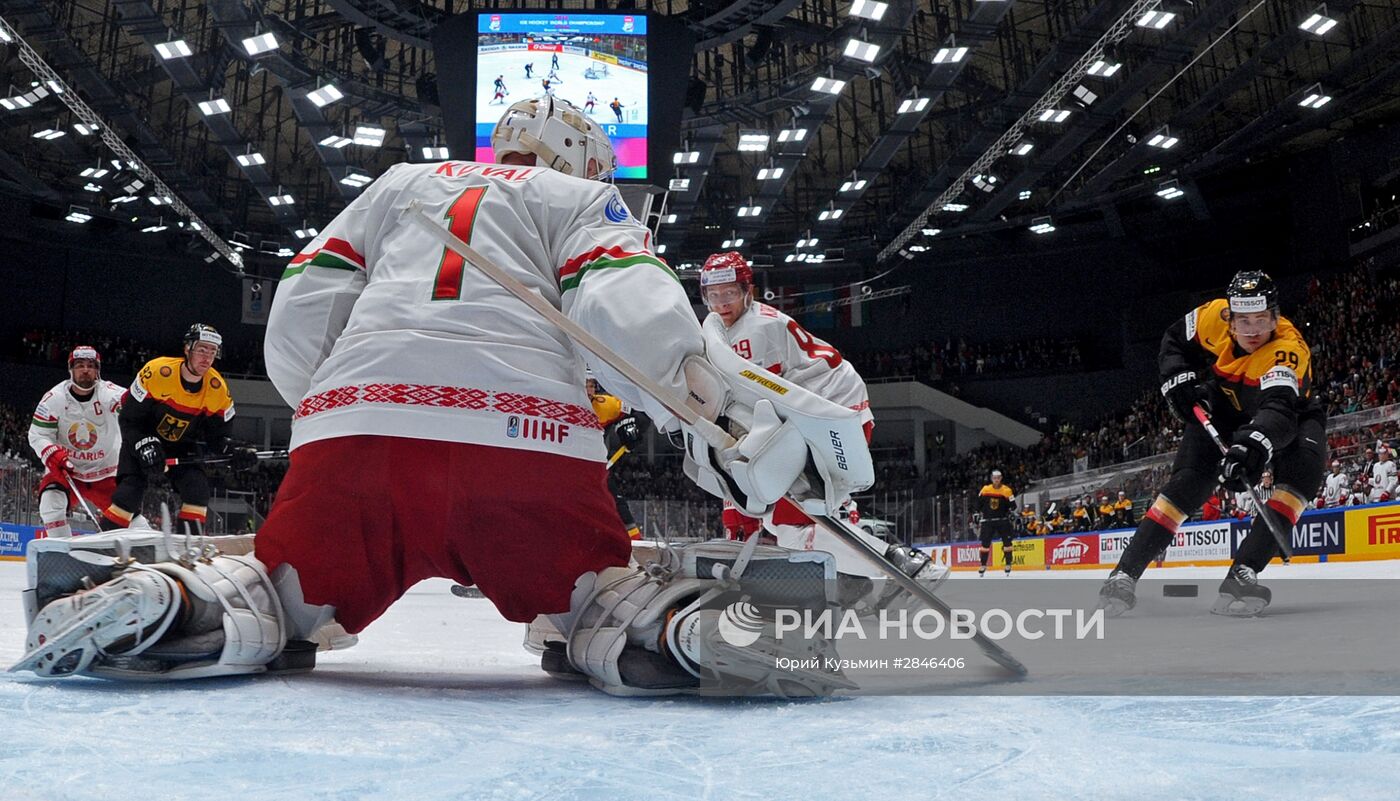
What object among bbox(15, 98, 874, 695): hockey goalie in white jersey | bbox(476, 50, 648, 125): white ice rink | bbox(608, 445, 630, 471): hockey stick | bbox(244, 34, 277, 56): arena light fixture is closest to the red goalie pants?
bbox(15, 98, 874, 695): hockey goalie in white jersey

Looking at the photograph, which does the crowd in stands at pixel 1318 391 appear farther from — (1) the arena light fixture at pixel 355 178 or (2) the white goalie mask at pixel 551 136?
(2) the white goalie mask at pixel 551 136

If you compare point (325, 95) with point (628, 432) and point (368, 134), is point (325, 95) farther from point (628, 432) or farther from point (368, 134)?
point (628, 432)

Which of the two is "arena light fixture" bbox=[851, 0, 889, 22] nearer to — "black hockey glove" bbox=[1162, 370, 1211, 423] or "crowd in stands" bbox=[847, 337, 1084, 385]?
"black hockey glove" bbox=[1162, 370, 1211, 423]

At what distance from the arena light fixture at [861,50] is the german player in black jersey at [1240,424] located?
9.63 m

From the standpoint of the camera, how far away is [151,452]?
6.21 metres

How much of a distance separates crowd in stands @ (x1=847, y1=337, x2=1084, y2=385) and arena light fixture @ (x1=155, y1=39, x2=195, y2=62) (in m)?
16.5

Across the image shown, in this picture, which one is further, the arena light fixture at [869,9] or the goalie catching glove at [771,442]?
the arena light fixture at [869,9]

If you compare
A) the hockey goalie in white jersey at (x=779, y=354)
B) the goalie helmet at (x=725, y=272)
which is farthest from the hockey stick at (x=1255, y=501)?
the goalie helmet at (x=725, y=272)

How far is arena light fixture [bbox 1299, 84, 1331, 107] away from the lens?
17109 mm

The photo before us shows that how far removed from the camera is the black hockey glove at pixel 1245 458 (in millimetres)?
3740

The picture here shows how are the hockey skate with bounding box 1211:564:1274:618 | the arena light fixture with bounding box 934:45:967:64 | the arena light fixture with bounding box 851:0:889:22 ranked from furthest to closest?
1. the arena light fixture with bounding box 934:45:967:64
2. the arena light fixture with bounding box 851:0:889:22
3. the hockey skate with bounding box 1211:564:1274:618

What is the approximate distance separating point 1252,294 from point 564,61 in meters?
7.73

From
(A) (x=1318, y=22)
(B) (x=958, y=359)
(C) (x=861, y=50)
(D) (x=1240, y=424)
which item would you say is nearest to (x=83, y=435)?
(D) (x=1240, y=424)

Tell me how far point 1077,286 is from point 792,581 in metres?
25.4
